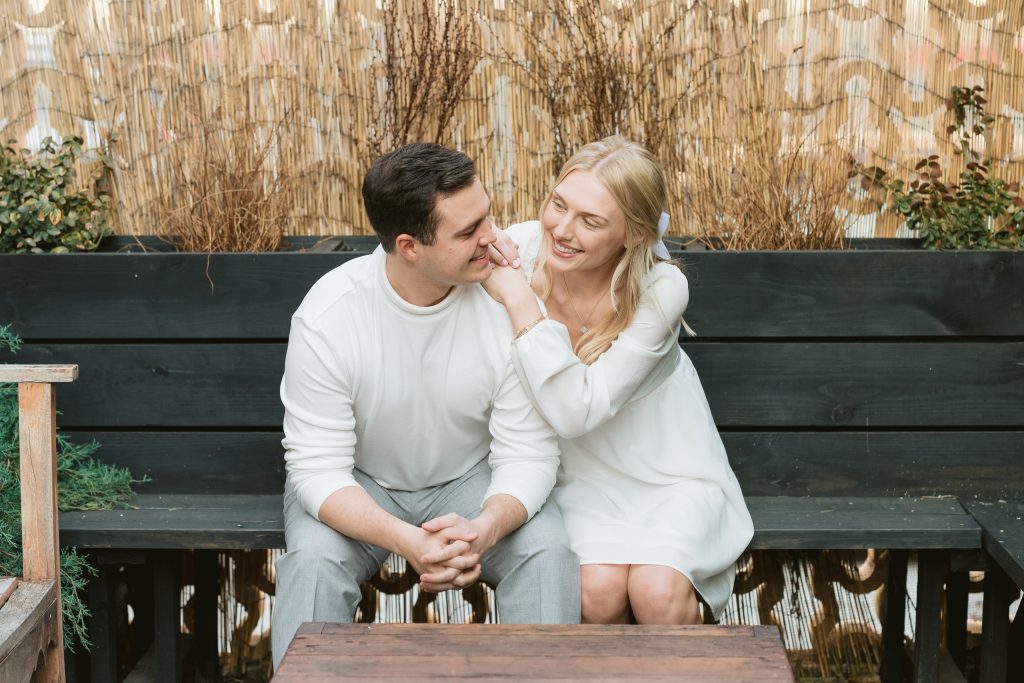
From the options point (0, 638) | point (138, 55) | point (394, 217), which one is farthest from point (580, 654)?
point (138, 55)

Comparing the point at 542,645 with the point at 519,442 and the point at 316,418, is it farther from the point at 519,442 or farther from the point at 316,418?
the point at 316,418

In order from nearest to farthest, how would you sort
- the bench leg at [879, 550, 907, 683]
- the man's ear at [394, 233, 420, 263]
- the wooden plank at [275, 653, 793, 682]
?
1. the wooden plank at [275, 653, 793, 682]
2. the man's ear at [394, 233, 420, 263]
3. the bench leg at [879, 550, 907, 683]

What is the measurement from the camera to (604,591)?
2.21 meters

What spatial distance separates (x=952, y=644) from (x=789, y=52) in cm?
159

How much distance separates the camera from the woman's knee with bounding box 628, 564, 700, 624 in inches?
85.0

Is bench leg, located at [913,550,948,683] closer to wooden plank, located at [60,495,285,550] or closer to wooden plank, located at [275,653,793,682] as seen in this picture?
wooden plank, located at [275,653,793,682]

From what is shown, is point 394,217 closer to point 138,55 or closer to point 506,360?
point 506,360

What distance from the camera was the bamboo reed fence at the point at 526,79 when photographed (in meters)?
2.96

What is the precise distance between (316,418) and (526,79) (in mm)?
1265

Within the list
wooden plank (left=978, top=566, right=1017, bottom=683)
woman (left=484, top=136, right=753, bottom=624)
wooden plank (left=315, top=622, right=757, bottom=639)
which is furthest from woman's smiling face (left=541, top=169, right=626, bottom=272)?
wooden plank (left=978, top=566, right=1017, bottom=683)

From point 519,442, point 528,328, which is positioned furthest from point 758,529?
point 528,328

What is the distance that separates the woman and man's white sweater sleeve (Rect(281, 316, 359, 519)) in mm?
358

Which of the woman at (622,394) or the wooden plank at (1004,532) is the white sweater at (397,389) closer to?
the woman at (622,394)

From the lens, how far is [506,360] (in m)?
2.26
